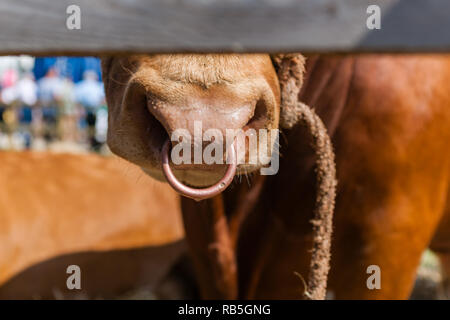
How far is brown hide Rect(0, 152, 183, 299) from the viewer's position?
3.18m

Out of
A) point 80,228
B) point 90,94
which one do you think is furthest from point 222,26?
point 90,94

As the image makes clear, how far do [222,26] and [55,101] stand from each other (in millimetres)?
7898

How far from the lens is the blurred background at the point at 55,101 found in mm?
8289

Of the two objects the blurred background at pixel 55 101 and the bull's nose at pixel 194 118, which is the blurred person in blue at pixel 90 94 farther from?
the bull's nose at pixel 194 118

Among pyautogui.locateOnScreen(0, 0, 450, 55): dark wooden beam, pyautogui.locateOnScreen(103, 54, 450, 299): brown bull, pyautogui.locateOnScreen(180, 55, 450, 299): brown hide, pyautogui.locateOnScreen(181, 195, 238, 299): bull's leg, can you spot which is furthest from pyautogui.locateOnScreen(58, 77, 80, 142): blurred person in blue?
pyautogui.locateOnScreen(0, 0, 450, 55): dark wooden beam

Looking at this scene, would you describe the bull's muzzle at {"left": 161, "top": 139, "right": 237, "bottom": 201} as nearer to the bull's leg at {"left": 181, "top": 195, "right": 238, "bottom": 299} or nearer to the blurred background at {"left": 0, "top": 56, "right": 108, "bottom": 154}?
the bull's leg at {"left": 181, "top": 195, "right": 238, "bottom": 299}

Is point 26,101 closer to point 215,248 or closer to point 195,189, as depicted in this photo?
point 215,248

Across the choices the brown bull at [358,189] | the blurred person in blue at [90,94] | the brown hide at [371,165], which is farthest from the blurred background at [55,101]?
the brown hide at [371,165]

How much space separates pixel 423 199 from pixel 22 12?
1.42 m

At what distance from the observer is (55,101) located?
8352 mm

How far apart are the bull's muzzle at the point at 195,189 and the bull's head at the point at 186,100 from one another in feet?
0.09

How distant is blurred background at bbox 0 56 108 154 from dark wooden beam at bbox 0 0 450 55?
7.44 m
